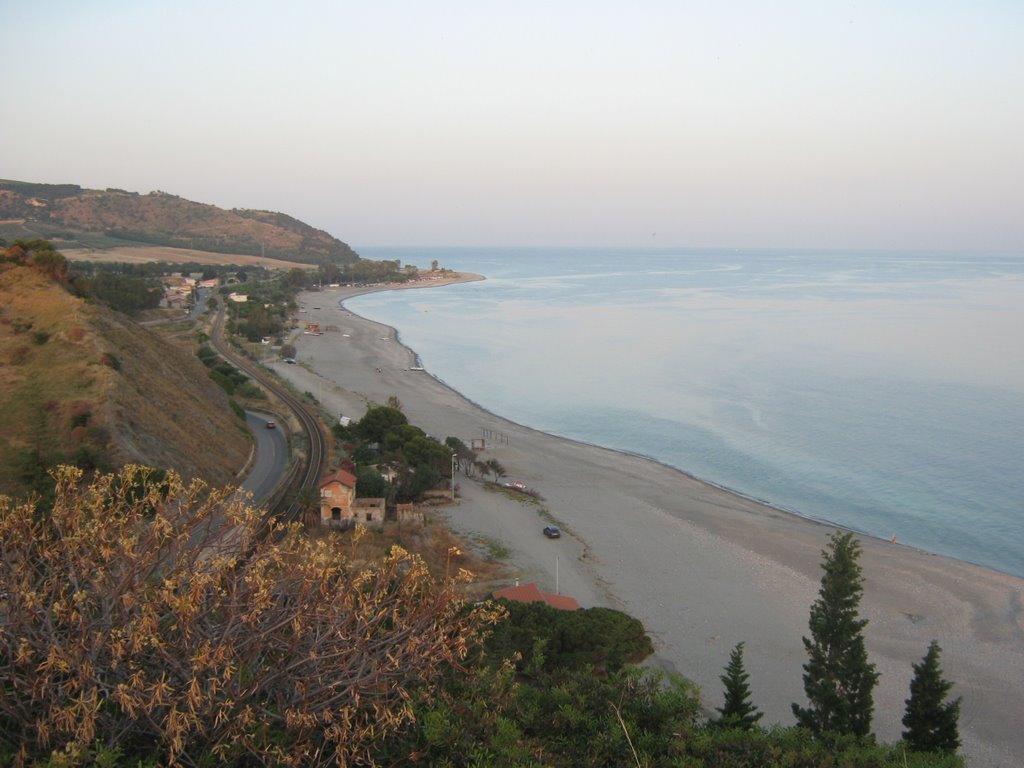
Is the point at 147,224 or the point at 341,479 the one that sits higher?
the point at 147,224

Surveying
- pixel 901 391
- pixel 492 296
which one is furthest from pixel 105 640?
pixel 492 296

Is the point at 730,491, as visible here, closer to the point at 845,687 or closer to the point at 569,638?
the point at 569,638

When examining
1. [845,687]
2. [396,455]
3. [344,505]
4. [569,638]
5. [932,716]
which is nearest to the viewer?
[932,716]

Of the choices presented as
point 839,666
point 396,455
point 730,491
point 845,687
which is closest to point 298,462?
point 396,455

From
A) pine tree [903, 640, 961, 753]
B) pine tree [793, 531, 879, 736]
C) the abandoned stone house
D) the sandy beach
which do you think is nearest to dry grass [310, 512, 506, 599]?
the abandoned stone house

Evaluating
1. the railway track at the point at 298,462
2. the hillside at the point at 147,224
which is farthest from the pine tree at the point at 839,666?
the hillside at the point at 147,224

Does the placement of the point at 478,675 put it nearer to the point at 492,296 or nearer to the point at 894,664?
the point at 894,664

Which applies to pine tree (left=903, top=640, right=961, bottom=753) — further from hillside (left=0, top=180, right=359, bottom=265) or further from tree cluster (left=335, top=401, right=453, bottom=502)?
hillside (left=0, top=180, right=359, bottom=265)

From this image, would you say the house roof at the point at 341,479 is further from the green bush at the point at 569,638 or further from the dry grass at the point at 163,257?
the dry grass at the point at 163,257
